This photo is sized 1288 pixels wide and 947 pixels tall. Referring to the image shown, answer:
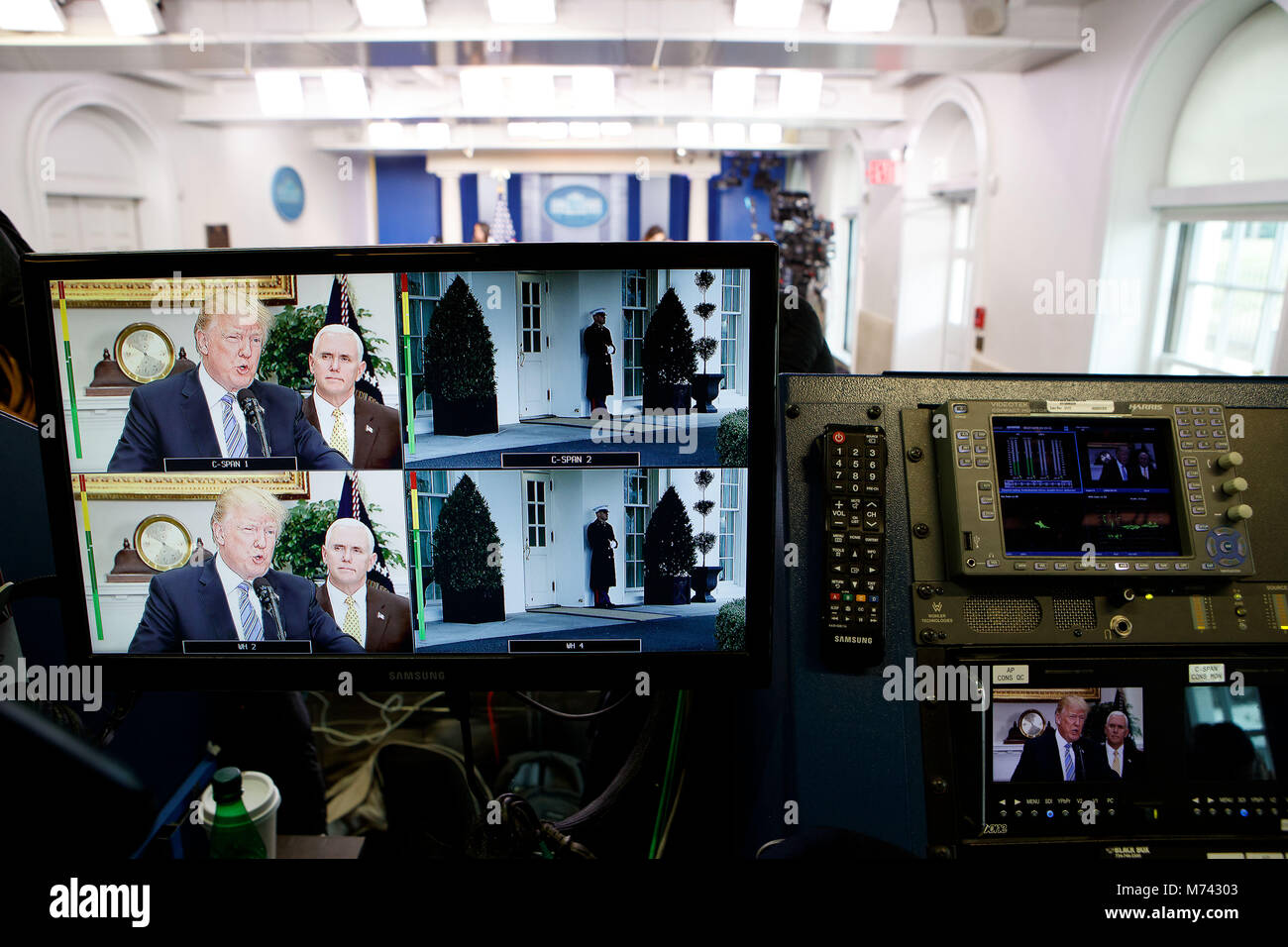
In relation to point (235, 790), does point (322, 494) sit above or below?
above

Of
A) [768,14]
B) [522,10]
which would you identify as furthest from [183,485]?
[768,14]

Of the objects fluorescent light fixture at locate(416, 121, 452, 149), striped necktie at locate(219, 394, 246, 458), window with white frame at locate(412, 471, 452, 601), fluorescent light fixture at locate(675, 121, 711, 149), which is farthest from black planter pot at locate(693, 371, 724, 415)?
fluorescent light fixture at locate(416, 121, 452, 149)

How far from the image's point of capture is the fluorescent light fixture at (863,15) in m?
4.18

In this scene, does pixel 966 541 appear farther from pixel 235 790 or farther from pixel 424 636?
pixel 235 790

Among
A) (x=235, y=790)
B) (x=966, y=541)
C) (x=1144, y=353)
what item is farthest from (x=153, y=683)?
(x=1144, y=353)

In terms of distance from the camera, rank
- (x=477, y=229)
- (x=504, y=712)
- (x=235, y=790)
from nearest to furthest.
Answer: (x=235, y=790)
(x=504, y=712)
(x=477, y=229)

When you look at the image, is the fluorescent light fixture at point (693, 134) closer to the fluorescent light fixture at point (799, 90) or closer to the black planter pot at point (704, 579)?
the fluorescent light fixture at point (799, 90)

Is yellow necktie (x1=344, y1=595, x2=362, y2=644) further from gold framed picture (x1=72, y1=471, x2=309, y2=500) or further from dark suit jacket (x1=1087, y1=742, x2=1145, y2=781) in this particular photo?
dark suit jacket (x1=1087, y1=742, x2=1145, y2=781)

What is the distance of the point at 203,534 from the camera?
92cm

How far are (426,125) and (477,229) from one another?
8.45 feet

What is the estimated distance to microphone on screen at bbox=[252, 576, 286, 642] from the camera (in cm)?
93

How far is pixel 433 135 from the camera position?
9.28 metres

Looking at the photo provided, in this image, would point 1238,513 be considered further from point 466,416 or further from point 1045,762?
point 466,416

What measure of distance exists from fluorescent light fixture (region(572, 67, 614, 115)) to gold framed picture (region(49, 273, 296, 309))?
5.79 metres
